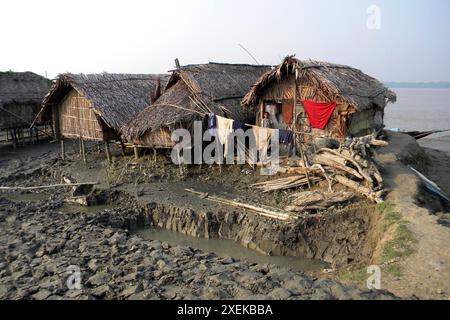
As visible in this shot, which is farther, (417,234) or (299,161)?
(299,161)

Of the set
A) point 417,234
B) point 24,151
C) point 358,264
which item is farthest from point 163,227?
point 24,151

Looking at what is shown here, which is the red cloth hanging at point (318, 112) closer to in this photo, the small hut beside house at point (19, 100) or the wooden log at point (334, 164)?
the wooden log at point (334, 164)

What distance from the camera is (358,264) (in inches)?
313

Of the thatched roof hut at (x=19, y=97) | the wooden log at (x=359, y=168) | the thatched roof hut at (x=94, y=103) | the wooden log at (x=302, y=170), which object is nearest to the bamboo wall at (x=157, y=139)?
the thatched roof hut at (x=94, y=103)

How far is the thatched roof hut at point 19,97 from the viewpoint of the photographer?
2022 centimetres

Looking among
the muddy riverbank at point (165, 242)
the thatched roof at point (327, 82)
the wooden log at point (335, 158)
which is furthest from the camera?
the thatched roof at point (327, 82)

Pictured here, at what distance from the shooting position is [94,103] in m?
14.9

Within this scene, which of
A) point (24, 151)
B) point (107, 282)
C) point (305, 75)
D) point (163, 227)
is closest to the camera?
point (107, 282)

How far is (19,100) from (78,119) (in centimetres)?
641

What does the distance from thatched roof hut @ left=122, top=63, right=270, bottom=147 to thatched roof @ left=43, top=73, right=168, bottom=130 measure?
1.14 metres

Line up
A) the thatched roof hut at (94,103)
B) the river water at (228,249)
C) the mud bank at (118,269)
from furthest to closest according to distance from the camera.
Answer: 1. the thatched roof hut at (94,103)
2. the river water at (228,249)
3. the mud bank at (118,269)

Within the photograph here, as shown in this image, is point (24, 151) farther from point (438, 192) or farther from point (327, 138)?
point (438, 192)

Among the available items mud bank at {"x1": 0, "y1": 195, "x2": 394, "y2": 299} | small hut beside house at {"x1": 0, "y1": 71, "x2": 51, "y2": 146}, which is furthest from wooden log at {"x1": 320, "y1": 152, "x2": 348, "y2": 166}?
small hut beside house at {"x1": 0, "y1": 71, "x2": 51, "y2": 146}

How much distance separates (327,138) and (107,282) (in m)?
8.03
